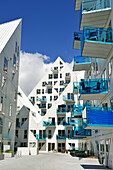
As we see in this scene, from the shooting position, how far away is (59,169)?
13.5 meters

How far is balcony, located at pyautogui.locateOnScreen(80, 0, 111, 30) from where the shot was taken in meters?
14.2

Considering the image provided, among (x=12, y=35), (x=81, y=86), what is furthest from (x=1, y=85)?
(x=81, y=86)

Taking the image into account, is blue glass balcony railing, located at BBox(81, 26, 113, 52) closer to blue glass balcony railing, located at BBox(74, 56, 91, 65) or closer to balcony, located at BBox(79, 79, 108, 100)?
balcony, located at BBox(79, 79, 108, 100)

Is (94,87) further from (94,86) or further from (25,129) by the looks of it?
(25,129)

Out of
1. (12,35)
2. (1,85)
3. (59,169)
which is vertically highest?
(12,35)

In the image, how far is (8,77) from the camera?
28.8 meters

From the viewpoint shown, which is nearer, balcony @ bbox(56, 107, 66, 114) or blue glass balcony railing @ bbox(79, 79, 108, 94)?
blue glass balcony railing @ bbox(79, 79, 108, 94)

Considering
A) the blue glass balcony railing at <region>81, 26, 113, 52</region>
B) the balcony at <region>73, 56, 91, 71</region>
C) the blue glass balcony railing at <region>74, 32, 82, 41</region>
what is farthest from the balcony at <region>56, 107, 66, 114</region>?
the blue glass balcony railing at <region>81, 26, 113, 52</region>

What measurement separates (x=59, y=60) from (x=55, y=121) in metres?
19.4

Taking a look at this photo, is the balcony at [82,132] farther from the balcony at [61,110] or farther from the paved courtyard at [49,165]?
the balcony at [61,110]

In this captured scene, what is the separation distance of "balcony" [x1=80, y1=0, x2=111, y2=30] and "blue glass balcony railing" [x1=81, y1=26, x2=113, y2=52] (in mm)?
1923

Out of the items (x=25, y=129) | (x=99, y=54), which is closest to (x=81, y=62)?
(x=99, y=54)

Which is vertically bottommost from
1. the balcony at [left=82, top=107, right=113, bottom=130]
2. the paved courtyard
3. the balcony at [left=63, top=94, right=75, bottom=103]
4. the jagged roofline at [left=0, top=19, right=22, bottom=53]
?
the paved courtyard

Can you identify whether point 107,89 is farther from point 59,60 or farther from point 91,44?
point 59,60
